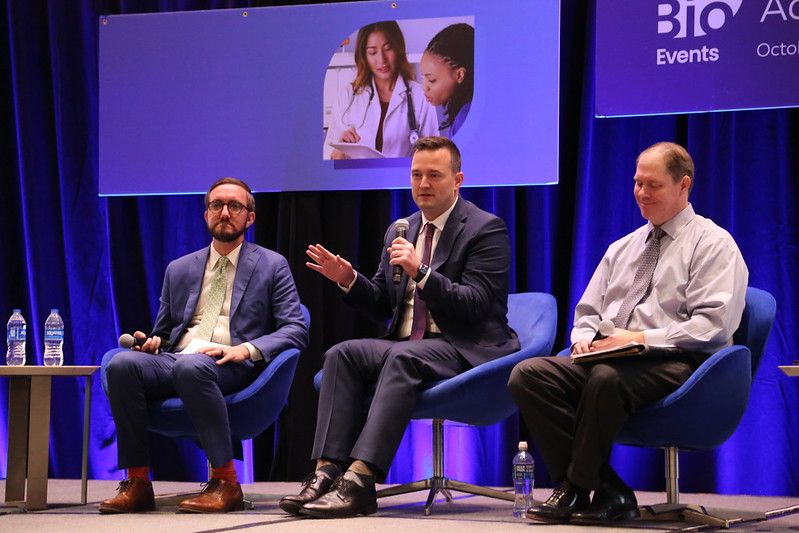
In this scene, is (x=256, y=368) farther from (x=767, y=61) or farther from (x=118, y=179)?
(x=767, y=61)

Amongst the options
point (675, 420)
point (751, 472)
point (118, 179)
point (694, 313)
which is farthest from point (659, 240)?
point (118, 179)

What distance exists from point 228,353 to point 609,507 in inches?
58.5

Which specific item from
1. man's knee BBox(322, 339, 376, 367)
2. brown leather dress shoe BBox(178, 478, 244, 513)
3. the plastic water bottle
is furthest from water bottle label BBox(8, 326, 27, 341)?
man's knee BBox(322, 339, 376, 367)

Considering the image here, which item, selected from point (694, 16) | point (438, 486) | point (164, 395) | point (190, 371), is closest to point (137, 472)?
point (164, 395)

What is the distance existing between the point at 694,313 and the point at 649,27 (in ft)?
5.62

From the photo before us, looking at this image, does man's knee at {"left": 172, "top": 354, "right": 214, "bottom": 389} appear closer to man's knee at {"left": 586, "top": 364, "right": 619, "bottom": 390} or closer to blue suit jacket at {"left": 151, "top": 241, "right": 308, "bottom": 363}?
blue suit jacket at {"left": 151, "top": 241, "right": 308, "bottom": 363}

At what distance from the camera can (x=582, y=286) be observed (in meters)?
4.98

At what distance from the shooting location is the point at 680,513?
12.0ft

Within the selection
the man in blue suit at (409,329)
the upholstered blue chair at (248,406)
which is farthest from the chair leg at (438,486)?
the upholstered blue chair at (248,406)

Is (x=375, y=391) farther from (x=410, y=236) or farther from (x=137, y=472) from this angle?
(x=137, y=472)

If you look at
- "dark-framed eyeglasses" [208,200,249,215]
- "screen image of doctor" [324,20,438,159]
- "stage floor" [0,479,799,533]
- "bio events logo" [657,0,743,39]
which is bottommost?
"stage floor" [0,479,799,533]

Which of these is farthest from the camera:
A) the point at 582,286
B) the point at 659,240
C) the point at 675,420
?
the point at 582,286

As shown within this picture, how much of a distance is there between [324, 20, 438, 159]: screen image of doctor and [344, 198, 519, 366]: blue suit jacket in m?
0.90

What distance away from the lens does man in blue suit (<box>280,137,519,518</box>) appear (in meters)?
3.65
